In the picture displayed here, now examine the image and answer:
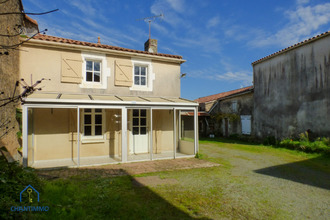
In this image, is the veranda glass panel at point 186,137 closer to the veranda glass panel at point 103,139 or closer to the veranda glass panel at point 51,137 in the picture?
the veranda glass panel at point 103,139

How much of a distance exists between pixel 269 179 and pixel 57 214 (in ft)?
18.7

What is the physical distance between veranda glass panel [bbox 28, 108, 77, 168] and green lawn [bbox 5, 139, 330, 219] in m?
2.50

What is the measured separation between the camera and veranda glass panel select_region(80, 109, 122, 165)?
27.9 ft

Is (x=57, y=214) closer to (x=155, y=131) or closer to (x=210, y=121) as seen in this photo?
(x=155, y=131)

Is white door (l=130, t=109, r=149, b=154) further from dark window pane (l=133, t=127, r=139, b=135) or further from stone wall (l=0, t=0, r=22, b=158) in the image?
stone wall (l=0, t=0, r=22, b=158)

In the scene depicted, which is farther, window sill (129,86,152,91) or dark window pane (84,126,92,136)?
window sill (129,86,152,91)

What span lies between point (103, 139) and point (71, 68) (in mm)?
3302

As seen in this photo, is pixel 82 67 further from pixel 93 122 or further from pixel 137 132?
pixel 137 132

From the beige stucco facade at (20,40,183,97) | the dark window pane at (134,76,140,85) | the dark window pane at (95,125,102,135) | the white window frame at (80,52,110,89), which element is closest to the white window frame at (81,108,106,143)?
the dark window pane at (95,125,102,135)

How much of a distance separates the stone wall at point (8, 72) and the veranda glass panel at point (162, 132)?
5.52 metres

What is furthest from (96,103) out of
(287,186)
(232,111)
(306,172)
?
(232,111)

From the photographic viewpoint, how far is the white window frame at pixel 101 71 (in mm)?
8523

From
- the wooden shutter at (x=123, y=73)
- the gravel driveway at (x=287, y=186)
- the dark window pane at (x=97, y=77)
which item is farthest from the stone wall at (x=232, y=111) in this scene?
the dark window pane at (x=97, y=77)

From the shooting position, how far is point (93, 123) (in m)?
8.73
